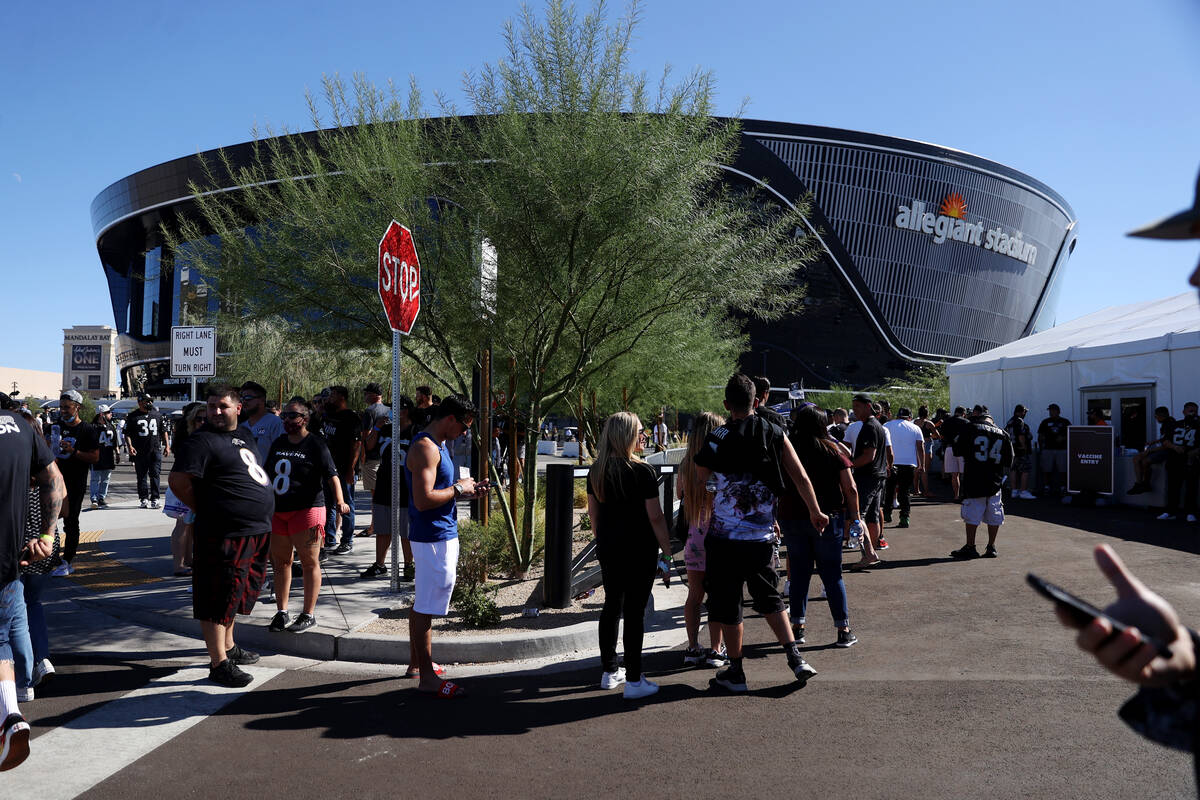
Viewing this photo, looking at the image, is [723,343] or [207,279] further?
[723,343]

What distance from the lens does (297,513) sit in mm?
6348

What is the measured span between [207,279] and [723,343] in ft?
43.8

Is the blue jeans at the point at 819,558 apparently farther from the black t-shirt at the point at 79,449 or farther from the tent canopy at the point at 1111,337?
the tent canopy at the point at 1111,337

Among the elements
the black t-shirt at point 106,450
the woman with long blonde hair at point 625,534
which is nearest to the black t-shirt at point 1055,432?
the woman with long blonde hair at point 625,534

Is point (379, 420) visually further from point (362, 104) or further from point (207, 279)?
point (362, 104)

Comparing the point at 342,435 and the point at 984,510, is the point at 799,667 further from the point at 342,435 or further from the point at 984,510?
the point at 342,435

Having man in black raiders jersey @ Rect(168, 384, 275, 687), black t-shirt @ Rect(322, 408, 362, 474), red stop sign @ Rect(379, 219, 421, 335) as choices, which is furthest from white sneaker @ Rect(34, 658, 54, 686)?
black t-shirt @ Rect(322, 408, 362, 474)

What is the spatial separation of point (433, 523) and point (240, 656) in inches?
71.0

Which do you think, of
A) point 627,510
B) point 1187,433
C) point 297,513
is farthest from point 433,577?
point 1187,433

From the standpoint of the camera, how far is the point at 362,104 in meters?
9.41

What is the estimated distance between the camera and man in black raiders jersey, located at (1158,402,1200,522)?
39.9 feet

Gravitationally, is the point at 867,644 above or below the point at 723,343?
below

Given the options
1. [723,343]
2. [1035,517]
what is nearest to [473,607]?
[1035,517]

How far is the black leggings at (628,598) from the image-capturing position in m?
4.97
